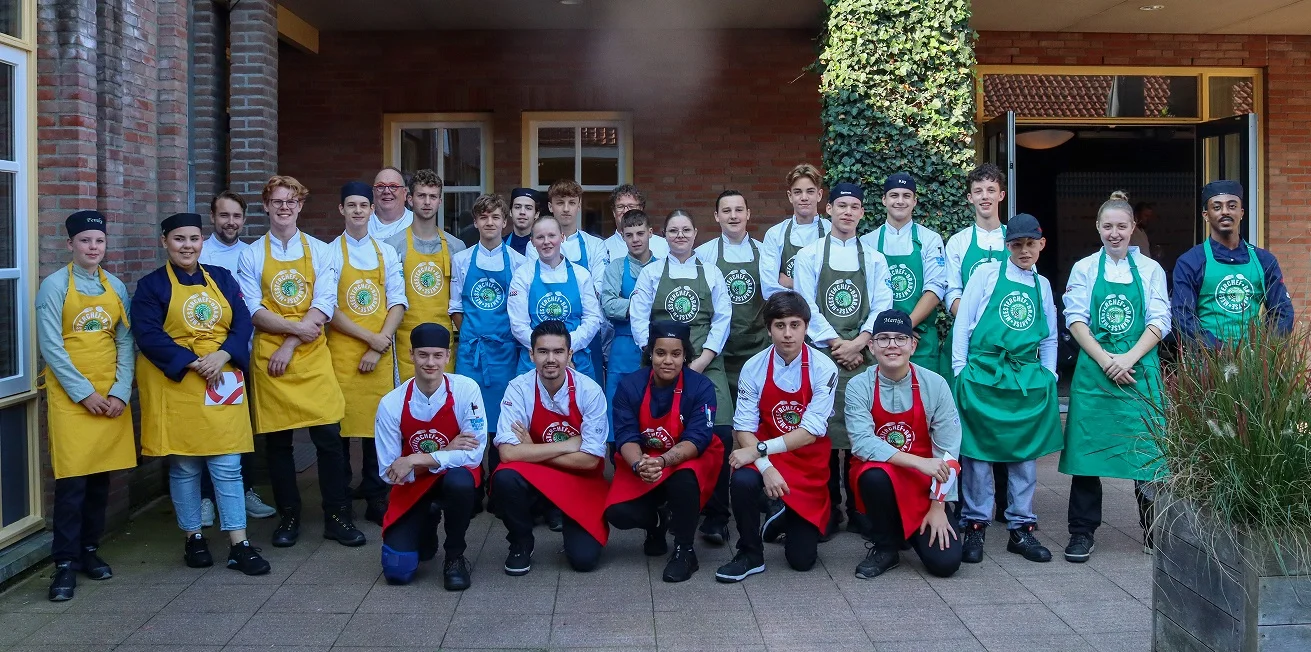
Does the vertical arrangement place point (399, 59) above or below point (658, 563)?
above

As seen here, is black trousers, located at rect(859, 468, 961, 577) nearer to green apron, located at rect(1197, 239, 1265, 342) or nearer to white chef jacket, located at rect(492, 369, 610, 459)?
white chef jacket, located at rect(492, 369, 610, 459)

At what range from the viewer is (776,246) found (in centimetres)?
625

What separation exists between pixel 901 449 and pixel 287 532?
10.7 feet

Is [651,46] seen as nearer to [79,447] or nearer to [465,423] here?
[465,423]

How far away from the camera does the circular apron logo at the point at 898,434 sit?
5.30 m

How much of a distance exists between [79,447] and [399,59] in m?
6.11

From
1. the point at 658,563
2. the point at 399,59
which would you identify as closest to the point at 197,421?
the point at 658,563

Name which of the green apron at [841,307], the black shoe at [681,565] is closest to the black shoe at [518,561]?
the black shoe at [681,565]

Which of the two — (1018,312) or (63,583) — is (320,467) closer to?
(63,583)

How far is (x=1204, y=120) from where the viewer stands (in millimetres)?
10836

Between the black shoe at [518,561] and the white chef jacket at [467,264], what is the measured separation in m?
1.63

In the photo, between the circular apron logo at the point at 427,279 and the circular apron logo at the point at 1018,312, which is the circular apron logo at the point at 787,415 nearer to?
the circular apron logo at the point at 1018,312

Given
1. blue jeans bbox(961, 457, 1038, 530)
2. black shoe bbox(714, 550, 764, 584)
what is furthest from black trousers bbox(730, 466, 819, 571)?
blue jeans bbox(961, 457, 1038, 530)

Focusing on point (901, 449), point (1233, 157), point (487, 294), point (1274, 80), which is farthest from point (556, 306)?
point (1274, 80)
